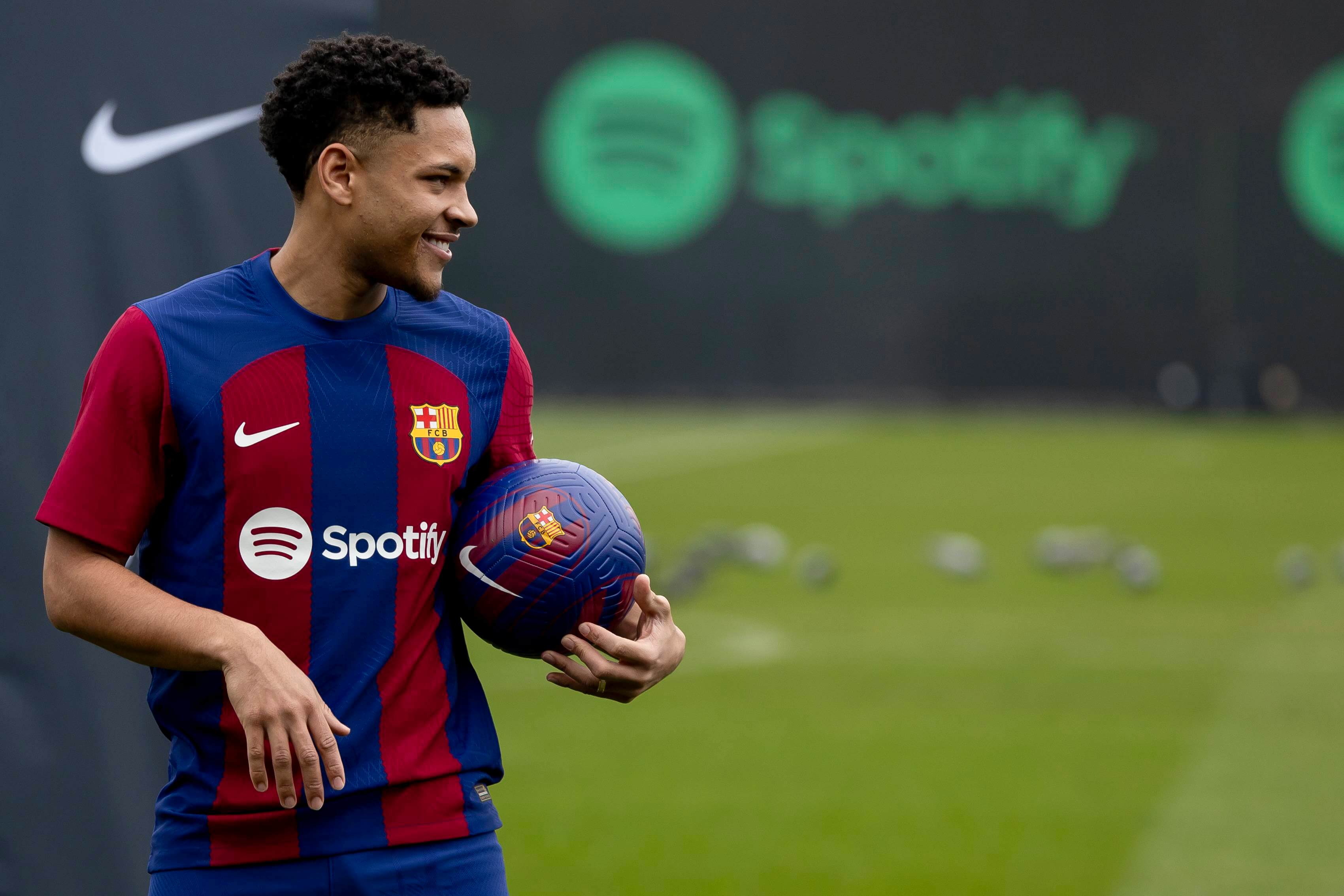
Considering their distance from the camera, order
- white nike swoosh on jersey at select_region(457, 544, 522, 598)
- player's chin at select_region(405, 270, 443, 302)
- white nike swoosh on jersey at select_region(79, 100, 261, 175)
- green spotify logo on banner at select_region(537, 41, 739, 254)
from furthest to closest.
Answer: green spotify logo on banner at select_region(537, 41, 739, 254), white nike swoosh on jersey at select_region(79, 100, 261, 175), white nike swoosh on jersey at select_region(457, 544, 522, 598), player's chin at select_region(405, 270, 443, 302)

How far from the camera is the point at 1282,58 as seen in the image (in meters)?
18.3

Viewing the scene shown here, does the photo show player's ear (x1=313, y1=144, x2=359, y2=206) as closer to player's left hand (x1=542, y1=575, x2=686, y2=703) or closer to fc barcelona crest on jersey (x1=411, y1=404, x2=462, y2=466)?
fc barcelona crest on jersey (x1=411, y1=404, x2=462, y2=466)

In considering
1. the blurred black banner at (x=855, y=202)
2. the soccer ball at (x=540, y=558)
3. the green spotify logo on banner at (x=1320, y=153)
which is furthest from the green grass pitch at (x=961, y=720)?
the green spotify logo on banner at (x=1320, y=153)

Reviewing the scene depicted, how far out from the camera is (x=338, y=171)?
8.09ft

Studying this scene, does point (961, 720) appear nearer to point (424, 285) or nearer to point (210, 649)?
point (424, 285)

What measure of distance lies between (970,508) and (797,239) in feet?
20.6

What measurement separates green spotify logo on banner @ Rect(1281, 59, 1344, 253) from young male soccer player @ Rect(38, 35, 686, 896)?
697 inches

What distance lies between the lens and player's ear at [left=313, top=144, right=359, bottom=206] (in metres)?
2.45

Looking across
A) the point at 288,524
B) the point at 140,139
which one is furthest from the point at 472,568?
the point at 140,139

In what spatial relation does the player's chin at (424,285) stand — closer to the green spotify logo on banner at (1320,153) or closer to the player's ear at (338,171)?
the player's ear at (338,171)

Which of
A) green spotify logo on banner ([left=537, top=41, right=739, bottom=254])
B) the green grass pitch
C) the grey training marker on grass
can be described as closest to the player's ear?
the green grass pitch

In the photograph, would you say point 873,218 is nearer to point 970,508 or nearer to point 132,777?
point 970,508

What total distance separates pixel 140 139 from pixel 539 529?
1358 mm

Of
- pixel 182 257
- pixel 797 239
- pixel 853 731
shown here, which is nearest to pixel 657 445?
pixel 797 239
